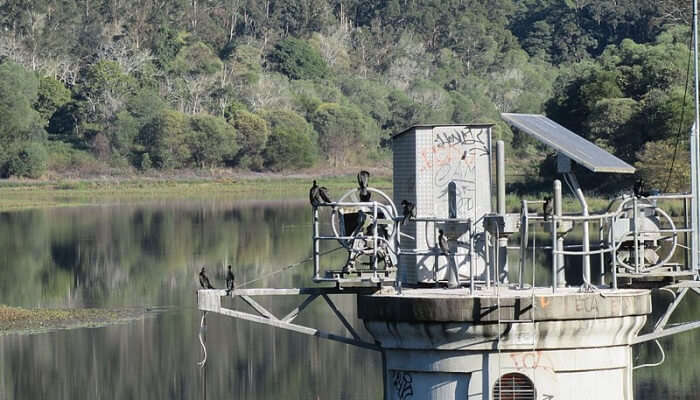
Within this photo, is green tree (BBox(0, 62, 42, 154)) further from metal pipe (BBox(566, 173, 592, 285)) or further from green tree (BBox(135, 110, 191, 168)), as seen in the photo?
metal pipe (BBox(566, 173, 592, 285))

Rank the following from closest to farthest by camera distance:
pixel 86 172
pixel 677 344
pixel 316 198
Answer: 1. pixel 316 198
2. pixel 677 344
3. pixel 86 172

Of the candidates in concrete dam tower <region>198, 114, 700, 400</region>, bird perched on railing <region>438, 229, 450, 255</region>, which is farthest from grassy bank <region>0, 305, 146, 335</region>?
bird perched on railing <region>438, 229, 450, 255</region>

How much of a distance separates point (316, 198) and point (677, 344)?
22.0m

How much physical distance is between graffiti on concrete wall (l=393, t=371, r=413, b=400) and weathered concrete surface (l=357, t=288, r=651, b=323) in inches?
24.7

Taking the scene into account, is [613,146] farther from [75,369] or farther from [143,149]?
[143,149]

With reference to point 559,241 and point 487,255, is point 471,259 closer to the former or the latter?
point 487,255

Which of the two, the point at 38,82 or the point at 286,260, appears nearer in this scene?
the point at 286,260

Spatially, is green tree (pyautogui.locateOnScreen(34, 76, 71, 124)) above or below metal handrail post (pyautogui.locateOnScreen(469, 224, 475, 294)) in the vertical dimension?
above

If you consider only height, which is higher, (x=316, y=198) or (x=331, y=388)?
(x=316, y=198)

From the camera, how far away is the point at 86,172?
445ft

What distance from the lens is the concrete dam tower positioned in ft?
42.1

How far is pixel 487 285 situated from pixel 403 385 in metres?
1.10

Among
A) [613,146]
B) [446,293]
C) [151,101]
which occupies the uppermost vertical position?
[151,101]

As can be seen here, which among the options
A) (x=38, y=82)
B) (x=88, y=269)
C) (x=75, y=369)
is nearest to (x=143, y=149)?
(x=38, y=82)
